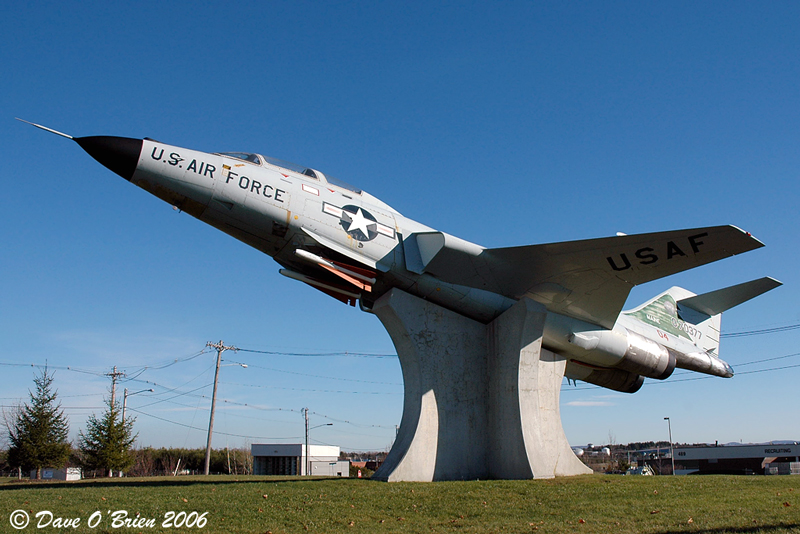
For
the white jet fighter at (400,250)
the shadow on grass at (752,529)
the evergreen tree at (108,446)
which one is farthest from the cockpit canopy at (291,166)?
the evergreen tree at (108,446)

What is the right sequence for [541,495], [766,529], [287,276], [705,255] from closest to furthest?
[766,529], [541,495], [705,255], [287,276]

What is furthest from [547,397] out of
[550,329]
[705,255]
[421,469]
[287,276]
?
[287,276]

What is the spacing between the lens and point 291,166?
13477 millimetres

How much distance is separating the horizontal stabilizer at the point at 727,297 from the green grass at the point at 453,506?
677 centimetres

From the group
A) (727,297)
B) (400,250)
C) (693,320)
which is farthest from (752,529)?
(693,320)

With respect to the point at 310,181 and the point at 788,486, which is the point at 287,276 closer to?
the point at 310,181

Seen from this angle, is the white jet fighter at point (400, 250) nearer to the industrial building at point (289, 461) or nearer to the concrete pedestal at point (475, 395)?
the concrete pedestal at point (475, 395)

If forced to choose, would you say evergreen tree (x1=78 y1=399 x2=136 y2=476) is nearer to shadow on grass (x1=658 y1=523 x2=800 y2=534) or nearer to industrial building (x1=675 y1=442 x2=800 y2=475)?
shadow on grass (x1=658 y1=523 x2=800 y2=534)

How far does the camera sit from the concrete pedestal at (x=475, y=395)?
13.9 meters

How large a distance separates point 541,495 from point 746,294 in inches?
465

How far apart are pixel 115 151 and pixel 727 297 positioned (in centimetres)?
1865

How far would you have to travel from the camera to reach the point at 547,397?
49.2 feet

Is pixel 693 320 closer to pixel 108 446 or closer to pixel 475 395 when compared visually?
pixel 475 395

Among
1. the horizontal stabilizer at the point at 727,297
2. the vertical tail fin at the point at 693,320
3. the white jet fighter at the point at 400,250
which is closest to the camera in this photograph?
the white jet fighter at the point at 400,250
